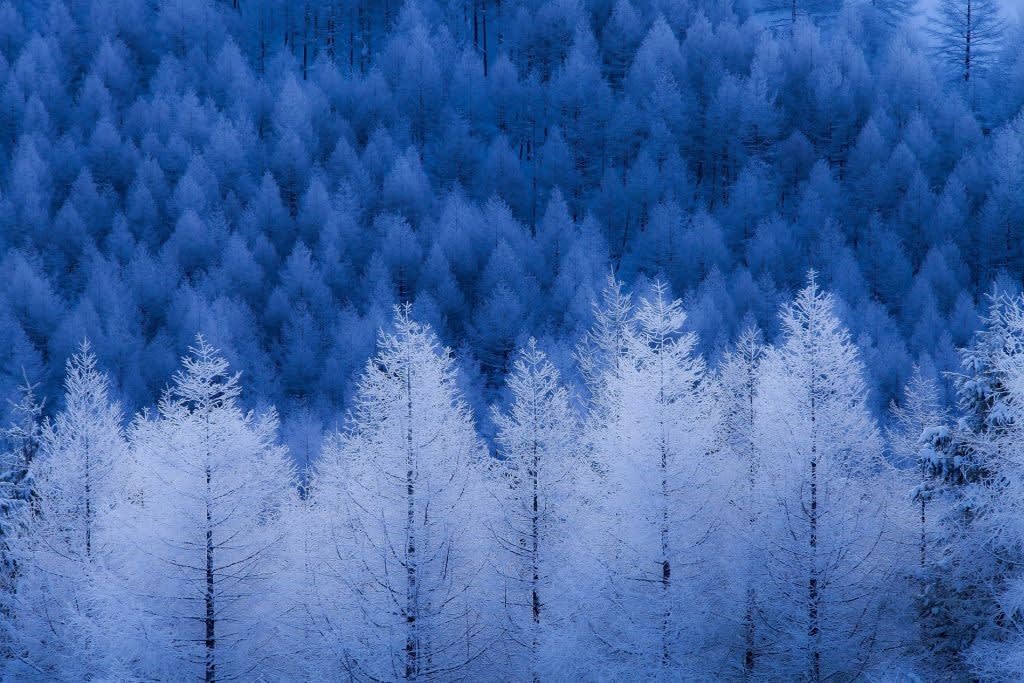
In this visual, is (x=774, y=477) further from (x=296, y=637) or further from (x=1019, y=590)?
(x=296, y=637)

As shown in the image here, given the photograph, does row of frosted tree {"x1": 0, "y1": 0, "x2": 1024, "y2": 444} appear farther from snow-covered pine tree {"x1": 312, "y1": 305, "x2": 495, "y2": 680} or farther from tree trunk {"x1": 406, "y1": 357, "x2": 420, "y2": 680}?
tree trunk {"x1": 406, "y1": 357, "x2": 420, "y2": 680}

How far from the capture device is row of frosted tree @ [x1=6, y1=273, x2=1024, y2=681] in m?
19.0

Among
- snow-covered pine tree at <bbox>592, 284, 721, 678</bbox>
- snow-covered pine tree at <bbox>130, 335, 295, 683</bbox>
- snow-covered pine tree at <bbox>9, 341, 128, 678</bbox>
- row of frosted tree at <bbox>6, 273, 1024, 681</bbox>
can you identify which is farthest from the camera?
snow-covered pine tree at <bbox>9, 341, 128, 678</bbox>

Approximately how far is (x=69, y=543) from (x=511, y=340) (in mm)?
29571

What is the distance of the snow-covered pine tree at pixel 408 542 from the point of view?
61.7ft

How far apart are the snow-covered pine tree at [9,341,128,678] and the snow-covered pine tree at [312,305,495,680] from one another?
5.51 meters

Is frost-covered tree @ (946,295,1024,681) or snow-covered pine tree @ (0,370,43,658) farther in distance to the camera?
snow-covered pine tree @ (0,370,43,658)

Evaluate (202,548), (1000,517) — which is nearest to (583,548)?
(202,548)

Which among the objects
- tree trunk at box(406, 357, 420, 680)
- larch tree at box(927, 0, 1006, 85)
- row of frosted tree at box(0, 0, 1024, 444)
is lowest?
tree trunk at box(406, 357, 420, 680)

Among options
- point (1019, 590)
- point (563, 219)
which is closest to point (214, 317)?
point (563, 219)

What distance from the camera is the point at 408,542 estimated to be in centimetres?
1905

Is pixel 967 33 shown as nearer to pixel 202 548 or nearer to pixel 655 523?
pixel 655 523

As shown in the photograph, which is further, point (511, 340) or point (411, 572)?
point (511, 340)

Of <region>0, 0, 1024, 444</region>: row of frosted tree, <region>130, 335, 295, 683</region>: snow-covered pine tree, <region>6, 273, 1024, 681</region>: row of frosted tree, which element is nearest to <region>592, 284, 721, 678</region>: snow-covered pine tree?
<region>6, 273, 1024, 681</region>: row of frosted tree
